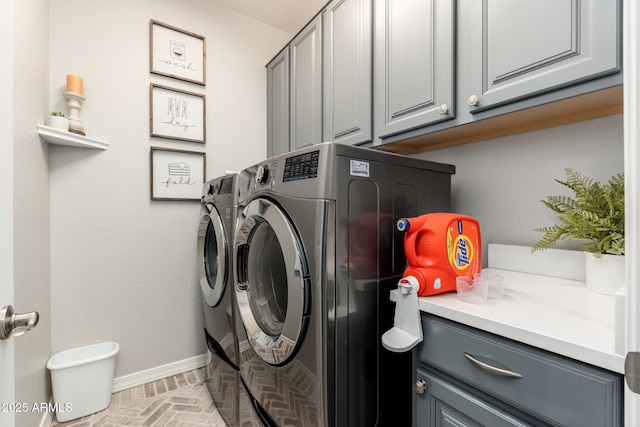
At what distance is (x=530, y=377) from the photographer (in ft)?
2.08

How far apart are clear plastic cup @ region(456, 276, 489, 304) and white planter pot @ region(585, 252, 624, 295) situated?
0.41 metres

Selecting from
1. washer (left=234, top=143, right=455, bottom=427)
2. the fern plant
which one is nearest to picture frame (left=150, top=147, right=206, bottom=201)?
washer (left=234, top=143, right=455, bottom=427)

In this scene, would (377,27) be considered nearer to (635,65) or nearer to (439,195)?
(439,195)

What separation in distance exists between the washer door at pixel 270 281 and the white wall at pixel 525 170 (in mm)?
1062

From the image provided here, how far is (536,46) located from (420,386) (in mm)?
1145

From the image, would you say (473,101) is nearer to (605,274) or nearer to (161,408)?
(605,274)

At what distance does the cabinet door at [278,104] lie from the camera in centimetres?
222

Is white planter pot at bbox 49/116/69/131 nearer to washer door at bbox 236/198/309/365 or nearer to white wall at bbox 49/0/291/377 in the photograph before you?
white wall at bbox 49/0/291/377

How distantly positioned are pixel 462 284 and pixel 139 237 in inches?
81.0

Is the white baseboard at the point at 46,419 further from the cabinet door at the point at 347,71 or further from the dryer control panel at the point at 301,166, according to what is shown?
the cabinet door at the point at 347,71

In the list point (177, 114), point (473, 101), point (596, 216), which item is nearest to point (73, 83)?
point (177, 114)

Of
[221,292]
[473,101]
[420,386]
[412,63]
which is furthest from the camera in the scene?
[221,292]

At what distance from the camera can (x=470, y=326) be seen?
75 cm

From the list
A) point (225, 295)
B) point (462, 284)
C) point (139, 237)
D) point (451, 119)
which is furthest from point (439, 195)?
point (139, 237)
